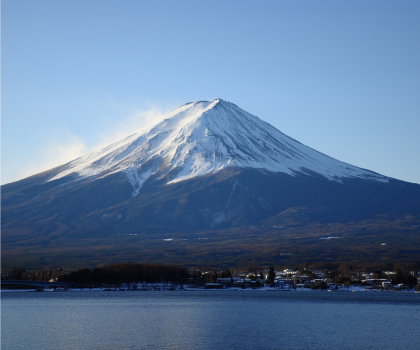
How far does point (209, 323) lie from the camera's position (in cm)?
4625

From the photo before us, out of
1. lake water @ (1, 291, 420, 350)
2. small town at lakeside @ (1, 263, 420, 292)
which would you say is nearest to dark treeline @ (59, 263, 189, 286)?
small town at lakeside @ (1, 263, 420, 292)

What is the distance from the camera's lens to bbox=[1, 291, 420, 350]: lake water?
120 ft

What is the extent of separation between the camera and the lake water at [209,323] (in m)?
36.7

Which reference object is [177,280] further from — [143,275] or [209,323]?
[209,323]

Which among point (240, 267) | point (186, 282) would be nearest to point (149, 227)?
point (240, 267)

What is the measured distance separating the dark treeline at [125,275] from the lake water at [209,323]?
1740 cm

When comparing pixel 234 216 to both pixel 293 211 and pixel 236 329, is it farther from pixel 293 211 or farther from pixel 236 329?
pixel 236 329

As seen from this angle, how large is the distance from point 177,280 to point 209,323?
157 feet

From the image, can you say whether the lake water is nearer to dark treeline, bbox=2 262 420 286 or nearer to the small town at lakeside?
the small town at lakeside

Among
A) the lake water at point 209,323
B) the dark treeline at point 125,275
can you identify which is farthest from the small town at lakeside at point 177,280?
the lake water at point 209,323

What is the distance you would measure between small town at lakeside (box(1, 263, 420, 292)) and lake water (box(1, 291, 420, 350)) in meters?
17.1

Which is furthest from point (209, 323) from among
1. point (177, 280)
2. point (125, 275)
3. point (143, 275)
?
point (177, 280)

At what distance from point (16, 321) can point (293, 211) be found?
14451 centimetres

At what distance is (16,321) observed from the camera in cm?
4694
